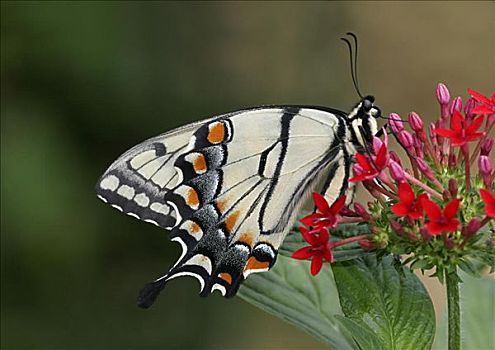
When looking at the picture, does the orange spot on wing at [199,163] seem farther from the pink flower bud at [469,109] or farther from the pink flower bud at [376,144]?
the pink flower bud at [469,109]

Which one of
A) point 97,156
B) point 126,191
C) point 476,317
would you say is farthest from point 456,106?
point 97,156

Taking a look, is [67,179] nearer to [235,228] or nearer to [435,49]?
[235,228]

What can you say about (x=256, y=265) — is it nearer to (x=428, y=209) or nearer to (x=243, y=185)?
(x=243, y=185)

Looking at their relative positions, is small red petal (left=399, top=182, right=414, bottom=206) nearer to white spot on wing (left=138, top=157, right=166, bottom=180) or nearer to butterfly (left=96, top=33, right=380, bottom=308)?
butterfly (left=96, top=33, right=380, bottom=308)

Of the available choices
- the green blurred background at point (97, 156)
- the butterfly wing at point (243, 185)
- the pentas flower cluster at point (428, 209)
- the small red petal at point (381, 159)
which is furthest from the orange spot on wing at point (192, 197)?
the green blurred background at point (97, 156)

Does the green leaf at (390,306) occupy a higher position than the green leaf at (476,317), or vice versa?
the green leaf at (390,306)

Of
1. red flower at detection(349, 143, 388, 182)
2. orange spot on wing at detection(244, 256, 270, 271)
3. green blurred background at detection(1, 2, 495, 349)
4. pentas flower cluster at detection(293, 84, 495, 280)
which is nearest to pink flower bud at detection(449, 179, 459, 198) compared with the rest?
pentas flower cluster at detection(293, 84, 495, 280)
